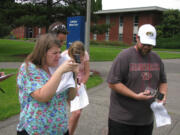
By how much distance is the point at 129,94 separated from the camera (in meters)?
2.22

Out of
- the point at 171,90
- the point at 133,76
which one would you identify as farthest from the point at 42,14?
the point at 133,76

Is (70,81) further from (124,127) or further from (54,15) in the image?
(54,15)

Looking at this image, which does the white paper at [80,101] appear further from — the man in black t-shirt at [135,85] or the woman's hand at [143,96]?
the woman's hand at [143,96]

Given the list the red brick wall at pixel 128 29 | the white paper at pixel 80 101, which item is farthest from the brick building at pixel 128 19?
the white paper at pixel 80 101

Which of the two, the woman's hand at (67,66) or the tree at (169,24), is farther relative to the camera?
the tree at (169,24)

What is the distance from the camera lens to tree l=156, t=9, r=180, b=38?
37.1 meters

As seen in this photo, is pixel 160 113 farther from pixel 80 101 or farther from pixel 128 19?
pixel 128 19

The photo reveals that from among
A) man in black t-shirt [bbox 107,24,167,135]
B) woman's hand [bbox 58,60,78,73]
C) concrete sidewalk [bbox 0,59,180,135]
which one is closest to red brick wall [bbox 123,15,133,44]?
concrete sidewalk [bbox 0,59,180,135]

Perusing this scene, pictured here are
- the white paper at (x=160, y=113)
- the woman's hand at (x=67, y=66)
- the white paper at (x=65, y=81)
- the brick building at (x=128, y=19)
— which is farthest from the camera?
the brick building at (x=128, y=19)

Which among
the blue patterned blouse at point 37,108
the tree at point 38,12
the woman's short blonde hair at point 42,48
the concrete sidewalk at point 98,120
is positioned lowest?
the concrete sidewalk at point 98,120

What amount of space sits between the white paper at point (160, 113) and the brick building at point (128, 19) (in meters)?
37.2

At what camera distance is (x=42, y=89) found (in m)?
1.68

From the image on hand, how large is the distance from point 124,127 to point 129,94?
0.39 m

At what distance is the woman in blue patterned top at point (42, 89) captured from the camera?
1.69 m
